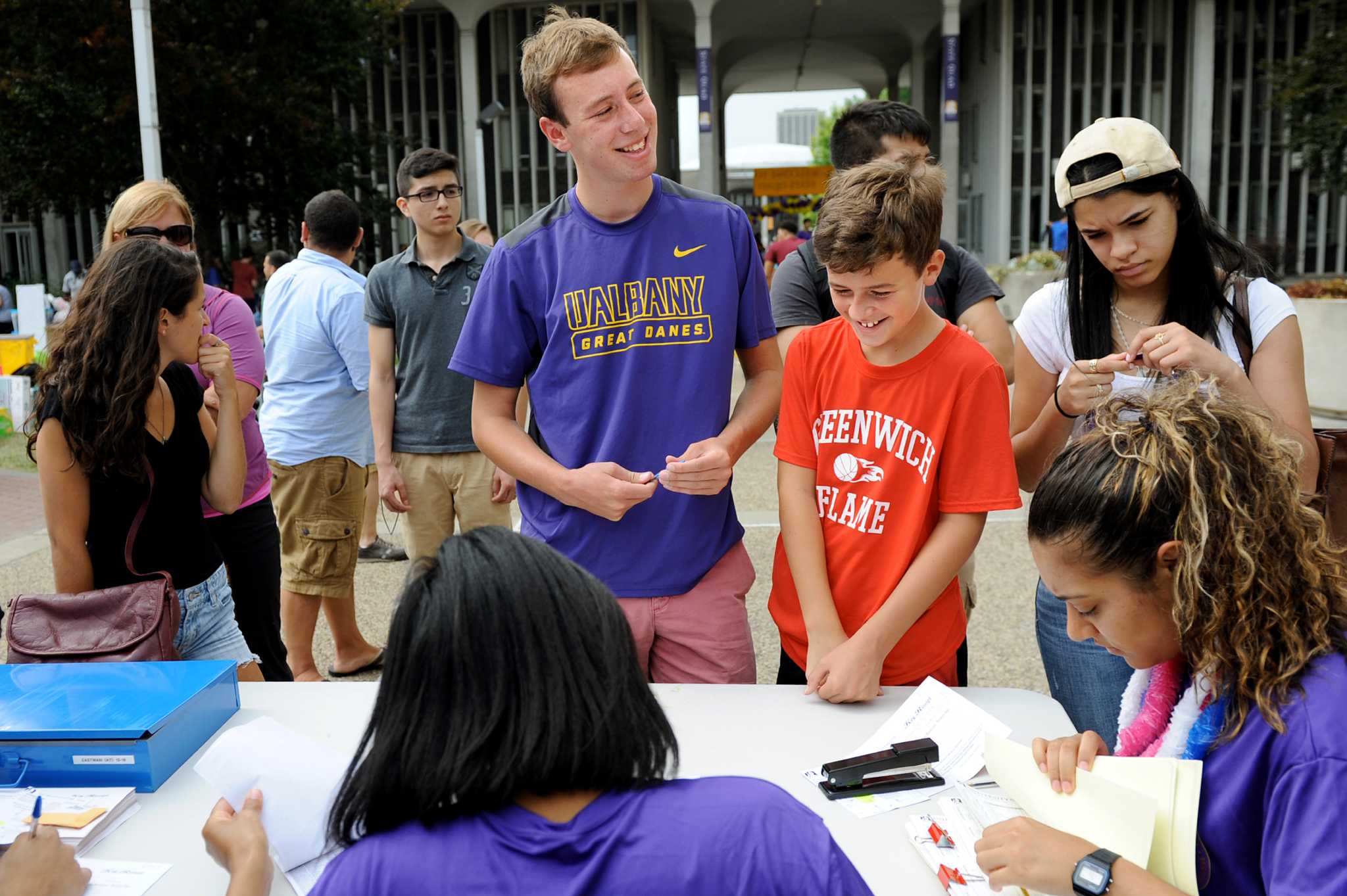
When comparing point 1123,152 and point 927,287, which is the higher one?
point 1123,152

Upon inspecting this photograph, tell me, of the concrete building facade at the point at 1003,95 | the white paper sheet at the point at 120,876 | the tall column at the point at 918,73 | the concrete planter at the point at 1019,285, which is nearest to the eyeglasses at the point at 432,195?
the white paper sheet at the point at 120,876

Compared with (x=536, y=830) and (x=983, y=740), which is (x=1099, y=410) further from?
(x=536, y=830)

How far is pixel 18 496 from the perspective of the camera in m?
8.09

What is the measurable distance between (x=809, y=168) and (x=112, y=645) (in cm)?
2260

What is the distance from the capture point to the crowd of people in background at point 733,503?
1.08 meters

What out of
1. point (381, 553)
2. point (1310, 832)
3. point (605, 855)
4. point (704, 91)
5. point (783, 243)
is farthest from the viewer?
point (704, 91)

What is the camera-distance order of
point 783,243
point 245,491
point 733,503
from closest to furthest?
point 733,503, point 245,491, point 783,243

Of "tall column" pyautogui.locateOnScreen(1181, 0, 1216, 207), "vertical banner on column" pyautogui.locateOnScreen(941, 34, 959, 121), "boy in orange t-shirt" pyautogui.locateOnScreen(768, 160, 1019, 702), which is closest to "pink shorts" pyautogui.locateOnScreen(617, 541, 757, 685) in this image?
"boy in orange t-shirt" pyautogui.locateOnScreen(768, 160, 1019, 702)

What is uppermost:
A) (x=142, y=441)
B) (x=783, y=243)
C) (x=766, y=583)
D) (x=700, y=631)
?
(x=783, y=243)

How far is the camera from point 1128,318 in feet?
7.59

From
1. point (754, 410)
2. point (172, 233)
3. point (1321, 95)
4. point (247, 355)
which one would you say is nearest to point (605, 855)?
point (754, 410)

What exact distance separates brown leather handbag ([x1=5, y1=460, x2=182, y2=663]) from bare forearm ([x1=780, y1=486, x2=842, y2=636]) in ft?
4.38

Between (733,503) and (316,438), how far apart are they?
218 cm

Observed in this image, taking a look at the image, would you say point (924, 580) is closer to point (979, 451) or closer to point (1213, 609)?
point (979, 451)
